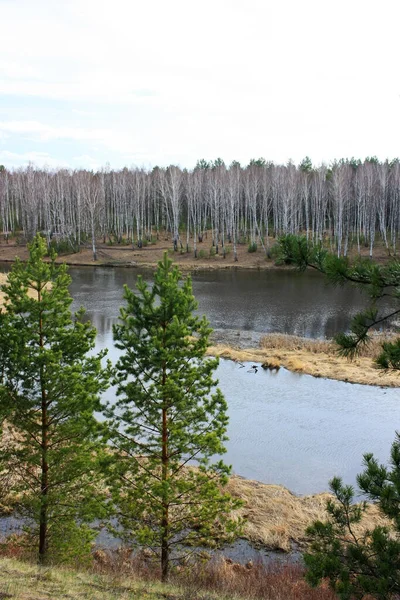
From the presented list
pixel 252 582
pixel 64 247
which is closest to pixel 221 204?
pixel 64 247

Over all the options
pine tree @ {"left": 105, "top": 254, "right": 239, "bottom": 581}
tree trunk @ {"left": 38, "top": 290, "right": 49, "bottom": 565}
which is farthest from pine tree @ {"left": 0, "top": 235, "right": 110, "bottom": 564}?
pine tree @ {"left": 105, "top": 254, "right": 239, "bottom": 581}

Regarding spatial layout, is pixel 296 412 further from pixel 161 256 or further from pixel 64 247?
pixel 64 247

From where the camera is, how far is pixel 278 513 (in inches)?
490

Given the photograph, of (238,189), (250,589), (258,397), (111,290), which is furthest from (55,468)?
(238,189)

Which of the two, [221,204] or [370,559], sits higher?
[221,204]

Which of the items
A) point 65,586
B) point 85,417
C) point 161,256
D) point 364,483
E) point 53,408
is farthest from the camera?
point 161,256

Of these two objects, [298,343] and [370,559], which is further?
[298,343]

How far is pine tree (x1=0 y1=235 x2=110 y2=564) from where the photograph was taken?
9953 millimetres

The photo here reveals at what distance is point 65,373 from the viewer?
10.1 m

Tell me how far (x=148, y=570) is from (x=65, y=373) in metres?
3.73

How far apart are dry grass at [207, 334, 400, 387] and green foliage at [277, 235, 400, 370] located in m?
15.5

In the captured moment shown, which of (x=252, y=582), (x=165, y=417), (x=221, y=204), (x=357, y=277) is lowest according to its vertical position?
(x=252, y=582)

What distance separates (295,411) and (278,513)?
6.07 metres

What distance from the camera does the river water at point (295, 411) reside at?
1470cm
